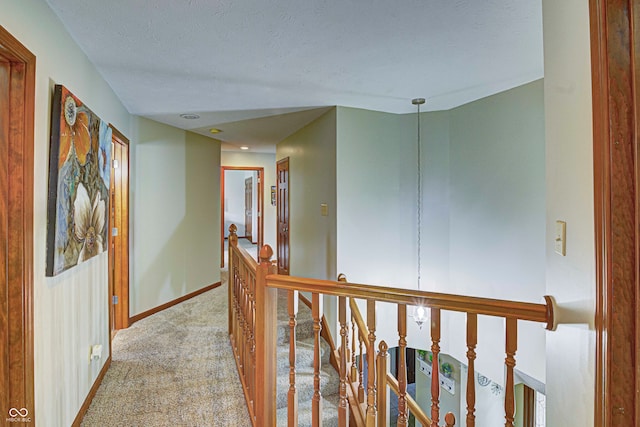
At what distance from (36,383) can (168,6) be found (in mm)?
1899

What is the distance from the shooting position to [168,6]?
166 centimetres

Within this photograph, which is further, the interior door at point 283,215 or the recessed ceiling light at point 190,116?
the interior door at point 283,215

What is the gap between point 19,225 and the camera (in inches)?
55.7

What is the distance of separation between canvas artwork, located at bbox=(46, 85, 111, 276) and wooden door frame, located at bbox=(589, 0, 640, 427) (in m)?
2.16

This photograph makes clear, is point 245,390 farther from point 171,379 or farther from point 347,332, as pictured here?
point 347,332

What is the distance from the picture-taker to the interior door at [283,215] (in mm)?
5129

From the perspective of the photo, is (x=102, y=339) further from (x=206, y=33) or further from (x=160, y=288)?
(x=206, y=33)

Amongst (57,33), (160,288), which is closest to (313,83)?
(57,33)

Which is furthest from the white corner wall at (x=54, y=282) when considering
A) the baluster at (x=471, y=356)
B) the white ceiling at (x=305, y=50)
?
the baluster at (x=471, y=356)

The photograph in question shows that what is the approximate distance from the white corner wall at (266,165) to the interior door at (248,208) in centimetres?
293


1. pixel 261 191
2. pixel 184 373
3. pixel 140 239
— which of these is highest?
pixel 261 191

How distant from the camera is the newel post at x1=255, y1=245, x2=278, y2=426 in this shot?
5.37 feet

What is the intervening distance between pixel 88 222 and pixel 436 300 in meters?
2.09

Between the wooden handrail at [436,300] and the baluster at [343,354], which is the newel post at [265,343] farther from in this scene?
the baluster at [343,354]
